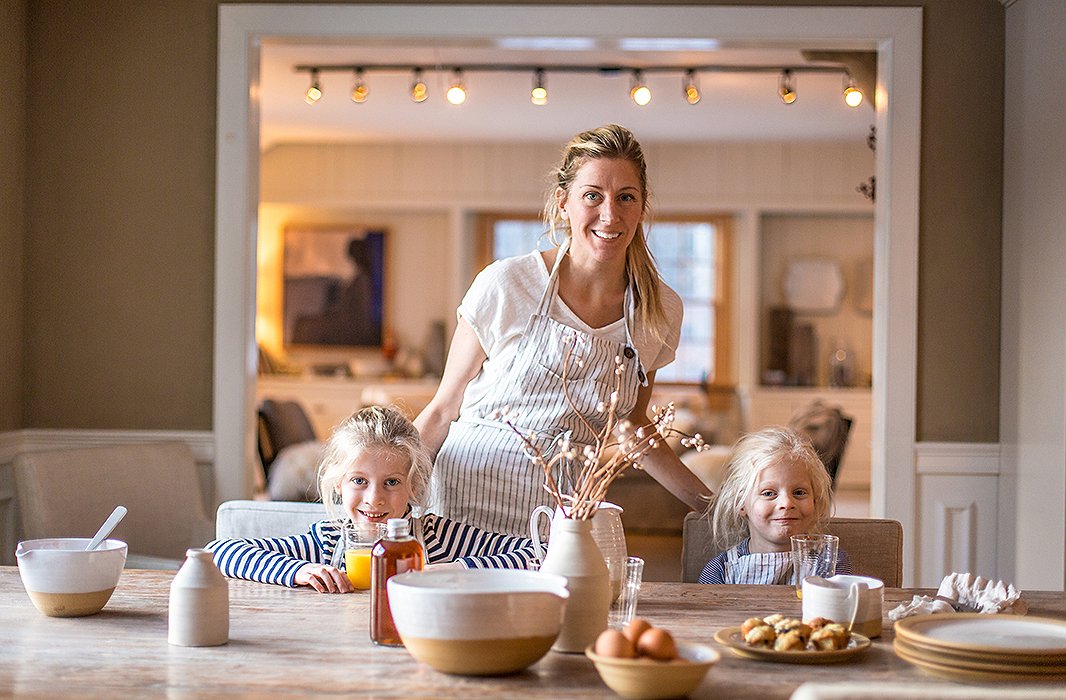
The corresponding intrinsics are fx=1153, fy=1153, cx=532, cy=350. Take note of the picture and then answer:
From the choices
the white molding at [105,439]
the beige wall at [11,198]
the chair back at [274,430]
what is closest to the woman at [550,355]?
the white molding at [105,439]

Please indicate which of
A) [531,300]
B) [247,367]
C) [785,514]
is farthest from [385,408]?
[247,367]

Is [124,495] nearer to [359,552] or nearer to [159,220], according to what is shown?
[159,220]

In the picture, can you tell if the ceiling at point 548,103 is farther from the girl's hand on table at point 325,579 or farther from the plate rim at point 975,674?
the plate rim at point 975,674

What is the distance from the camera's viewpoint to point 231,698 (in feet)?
4.44

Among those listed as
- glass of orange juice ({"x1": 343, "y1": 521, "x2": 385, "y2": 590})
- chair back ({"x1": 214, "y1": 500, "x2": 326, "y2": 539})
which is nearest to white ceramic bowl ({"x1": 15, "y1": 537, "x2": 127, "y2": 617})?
glass of orange juice ({"x1": 343, "y1": 521, "x2": 385, "y2": 590})

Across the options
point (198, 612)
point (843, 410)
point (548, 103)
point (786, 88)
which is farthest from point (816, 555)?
point (843, 410)

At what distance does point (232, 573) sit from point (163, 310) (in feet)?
5.85

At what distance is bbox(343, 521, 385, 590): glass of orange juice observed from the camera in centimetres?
190

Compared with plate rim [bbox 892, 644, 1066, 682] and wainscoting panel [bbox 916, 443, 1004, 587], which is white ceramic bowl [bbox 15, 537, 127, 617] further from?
wainscoting panel [bbox 916, 443, 1004, 587]

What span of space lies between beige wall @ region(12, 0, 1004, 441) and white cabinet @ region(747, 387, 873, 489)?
5319mm

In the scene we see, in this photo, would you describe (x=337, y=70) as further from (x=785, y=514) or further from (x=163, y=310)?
(x=785, y=514)

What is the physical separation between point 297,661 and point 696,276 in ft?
26.3

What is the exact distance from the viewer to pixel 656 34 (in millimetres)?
3529

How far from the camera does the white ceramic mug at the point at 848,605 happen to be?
5.49 ft
